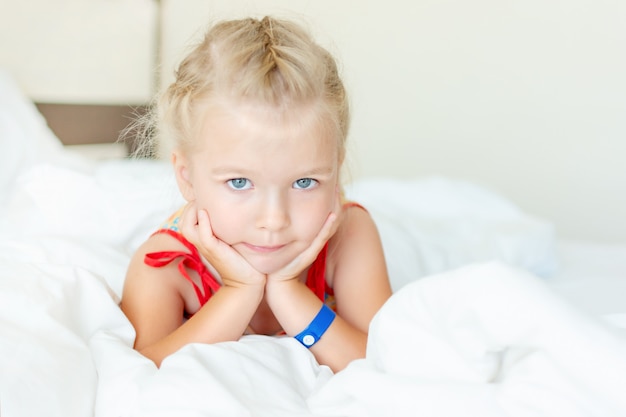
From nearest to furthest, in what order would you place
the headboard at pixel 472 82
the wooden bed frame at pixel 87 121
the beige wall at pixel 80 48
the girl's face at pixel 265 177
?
the girl's face at pixel 265 177 → the beige wall at pixel 80 48 → the wooden bed frame at pixel 87 121 → the headboard at pixel 472 82

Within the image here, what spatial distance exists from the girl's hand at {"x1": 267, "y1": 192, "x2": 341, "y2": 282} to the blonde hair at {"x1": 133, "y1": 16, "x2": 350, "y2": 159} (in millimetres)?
99

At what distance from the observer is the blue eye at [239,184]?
35.8 inches

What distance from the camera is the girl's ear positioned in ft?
3.37

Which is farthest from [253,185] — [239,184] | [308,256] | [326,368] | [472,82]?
[472,82]

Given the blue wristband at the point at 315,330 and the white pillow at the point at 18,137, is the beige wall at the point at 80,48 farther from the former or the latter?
the blue wristband at the point at 315,330

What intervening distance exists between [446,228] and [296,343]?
0.75 metres

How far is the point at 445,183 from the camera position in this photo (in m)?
1.79

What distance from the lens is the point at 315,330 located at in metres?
0.97

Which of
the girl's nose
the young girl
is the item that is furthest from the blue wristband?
the girl's nose

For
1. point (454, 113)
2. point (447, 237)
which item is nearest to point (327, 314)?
point (447, 237)

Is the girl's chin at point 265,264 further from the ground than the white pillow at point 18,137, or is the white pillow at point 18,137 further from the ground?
the girl's chin at point 265,264

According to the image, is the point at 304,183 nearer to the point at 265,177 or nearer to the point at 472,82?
the point at 265,177

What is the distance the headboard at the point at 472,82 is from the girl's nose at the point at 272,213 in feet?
5.20

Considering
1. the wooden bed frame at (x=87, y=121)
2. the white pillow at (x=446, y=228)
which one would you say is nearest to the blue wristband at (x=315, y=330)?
the white pillow at (x=446, y=228)
